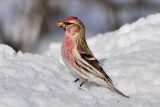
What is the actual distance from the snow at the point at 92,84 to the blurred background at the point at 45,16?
212cm

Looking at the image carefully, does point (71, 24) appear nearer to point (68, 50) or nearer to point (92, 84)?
point (68, 50)

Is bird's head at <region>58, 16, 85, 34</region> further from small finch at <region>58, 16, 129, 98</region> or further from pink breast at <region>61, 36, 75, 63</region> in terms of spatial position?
pink breast at <region>61, 36, 75, 63</region>

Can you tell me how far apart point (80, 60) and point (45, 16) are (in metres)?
3.50

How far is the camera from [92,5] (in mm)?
7945

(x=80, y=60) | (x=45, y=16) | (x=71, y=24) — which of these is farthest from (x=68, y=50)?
(x=45, y=16)

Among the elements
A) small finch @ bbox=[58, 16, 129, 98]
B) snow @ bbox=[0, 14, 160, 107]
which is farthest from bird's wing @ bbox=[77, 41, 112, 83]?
snow @ bbox=[0, 14, 160, 107]

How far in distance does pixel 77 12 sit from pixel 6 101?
19.2 feet

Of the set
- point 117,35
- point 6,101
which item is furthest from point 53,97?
point 117,35

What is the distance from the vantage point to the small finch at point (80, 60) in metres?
3.92

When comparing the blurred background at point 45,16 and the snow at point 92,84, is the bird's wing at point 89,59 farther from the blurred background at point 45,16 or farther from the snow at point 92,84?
the blurred background at point 45,16

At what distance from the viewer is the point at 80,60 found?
404cm

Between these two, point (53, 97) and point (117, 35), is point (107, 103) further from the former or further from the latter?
point (117, 35)

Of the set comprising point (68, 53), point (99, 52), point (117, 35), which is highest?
point (117, 35)

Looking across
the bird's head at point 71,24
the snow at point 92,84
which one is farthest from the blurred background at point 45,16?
the bird's head at point 71,24
